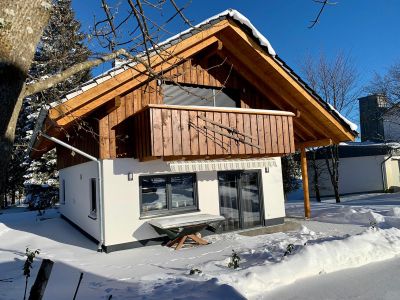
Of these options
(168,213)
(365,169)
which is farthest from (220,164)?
(365,169)

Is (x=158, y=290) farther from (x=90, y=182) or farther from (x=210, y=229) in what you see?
(x=90, y=182)

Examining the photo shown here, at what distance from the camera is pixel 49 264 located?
2.46m

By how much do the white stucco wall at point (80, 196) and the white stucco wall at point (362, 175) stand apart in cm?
2098

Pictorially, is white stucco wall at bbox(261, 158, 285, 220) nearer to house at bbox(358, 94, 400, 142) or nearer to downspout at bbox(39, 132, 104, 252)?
downspout at bbox(39, 132, 104, 252)

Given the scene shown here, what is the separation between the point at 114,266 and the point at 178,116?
3.93m

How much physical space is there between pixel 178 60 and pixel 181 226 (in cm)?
434

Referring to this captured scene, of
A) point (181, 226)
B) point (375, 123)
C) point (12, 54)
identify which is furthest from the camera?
point (375, 123)

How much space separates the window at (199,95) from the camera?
32.6ft

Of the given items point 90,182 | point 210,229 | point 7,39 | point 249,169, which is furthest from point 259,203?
point 7,39

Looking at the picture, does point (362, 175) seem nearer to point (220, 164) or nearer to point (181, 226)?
point (220, 164)

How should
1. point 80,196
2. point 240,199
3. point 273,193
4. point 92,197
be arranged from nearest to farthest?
point 92,197, point 240,199, point 80,196, point 273,193

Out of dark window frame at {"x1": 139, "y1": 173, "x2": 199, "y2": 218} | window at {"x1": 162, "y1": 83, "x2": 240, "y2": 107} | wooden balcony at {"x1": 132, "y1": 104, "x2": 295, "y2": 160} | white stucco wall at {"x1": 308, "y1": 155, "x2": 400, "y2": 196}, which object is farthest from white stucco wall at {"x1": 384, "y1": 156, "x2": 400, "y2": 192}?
dark window frame at {"x1": 139, "y1": 173, "x2": 199, "y2": 218}

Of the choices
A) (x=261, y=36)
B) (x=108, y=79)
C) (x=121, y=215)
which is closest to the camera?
(x=108, y=79)

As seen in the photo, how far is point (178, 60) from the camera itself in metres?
8.67
